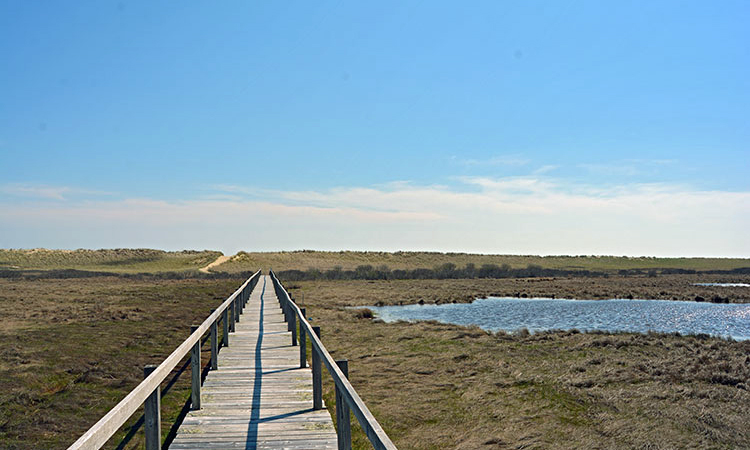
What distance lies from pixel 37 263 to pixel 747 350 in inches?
4327

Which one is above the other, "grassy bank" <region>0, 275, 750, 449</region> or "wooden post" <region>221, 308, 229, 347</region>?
"wooden post" <region>221, 308, 229, 347</region>

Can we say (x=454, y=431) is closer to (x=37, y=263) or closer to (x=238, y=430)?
(x=238, y=430)

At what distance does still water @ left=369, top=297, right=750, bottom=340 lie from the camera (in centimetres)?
2384

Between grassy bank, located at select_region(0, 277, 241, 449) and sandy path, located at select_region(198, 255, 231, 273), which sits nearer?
grassy bank, located at select_region(0, 277, 241, 449)

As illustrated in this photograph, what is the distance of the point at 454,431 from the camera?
350 inches

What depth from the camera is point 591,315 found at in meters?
29.0

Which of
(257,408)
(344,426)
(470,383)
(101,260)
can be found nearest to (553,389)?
(470,383)

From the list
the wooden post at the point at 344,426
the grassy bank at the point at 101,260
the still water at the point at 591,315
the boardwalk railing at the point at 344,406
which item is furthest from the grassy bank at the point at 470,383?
the grassy bank at the point at 101,260

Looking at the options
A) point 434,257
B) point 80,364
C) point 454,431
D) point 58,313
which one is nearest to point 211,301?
point 58,313

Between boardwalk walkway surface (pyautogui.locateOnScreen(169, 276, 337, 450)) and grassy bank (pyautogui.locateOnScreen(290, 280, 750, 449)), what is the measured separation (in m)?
1.36

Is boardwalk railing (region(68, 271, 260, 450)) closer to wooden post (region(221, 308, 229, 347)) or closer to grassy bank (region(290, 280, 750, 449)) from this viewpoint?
grassy bank (region(290, 280, 750, 449))

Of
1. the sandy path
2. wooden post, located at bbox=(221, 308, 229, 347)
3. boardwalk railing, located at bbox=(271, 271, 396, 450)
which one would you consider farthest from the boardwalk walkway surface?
the sandy path

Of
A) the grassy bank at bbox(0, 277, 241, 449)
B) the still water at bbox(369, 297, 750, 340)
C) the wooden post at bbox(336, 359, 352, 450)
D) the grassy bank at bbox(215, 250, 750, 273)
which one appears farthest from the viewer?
the grassy bank at bbox(215, 250, 750, 273)

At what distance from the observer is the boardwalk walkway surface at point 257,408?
20.0 ft
